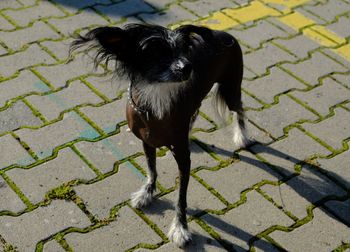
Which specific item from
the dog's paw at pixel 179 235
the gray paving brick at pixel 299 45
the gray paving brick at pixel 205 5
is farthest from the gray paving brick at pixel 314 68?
the dog's paw at pixel 179 235

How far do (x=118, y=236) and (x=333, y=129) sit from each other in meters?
2.25

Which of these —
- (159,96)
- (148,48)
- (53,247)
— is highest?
(148,48)

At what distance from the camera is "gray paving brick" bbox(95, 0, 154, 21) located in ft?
20.3

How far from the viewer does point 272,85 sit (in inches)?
212

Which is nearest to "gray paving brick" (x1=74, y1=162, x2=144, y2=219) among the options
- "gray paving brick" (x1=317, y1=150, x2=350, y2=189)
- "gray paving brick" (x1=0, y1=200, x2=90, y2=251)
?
"gray paving brick" (x1=0, y1=200, x2=90, y2=251)

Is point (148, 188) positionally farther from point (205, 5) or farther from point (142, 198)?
point (205, 5)

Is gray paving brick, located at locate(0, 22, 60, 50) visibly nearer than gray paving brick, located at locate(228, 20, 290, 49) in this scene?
Yes

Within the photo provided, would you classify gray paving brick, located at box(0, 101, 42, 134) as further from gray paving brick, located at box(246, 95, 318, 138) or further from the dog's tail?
gray paving brick, located at box(246, 95, 318, 138)

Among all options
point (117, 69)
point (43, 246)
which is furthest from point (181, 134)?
point (43, 246)

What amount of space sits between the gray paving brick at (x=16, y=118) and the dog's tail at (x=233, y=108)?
1549 millimetres

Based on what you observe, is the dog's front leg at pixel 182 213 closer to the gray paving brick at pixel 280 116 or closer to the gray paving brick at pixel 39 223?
the gray paving brick at pixel 39 223

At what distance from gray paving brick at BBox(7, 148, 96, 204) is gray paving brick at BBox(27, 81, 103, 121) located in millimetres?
557

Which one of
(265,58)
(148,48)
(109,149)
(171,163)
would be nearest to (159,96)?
(148,48)

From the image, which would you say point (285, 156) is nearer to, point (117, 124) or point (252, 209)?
point (252, 209)
